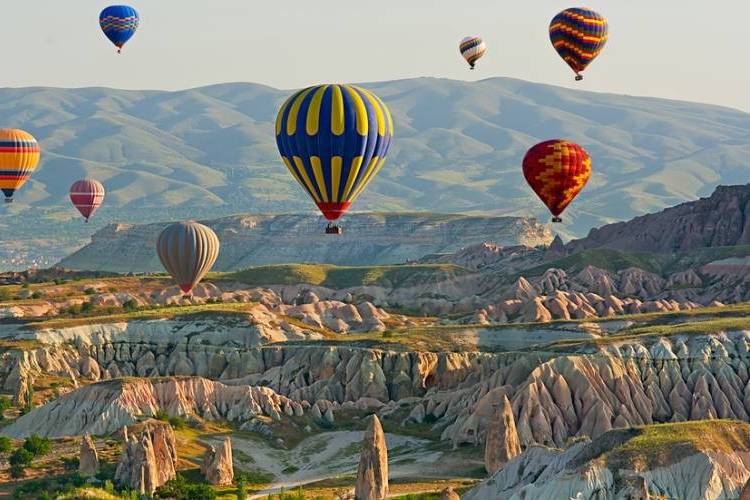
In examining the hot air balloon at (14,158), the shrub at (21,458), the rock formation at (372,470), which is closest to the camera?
the rock formation at (372,470)

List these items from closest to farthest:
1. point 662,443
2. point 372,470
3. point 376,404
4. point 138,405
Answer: point 662,443, point 372,470, point 138,405, point 376,404

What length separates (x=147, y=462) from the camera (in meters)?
104

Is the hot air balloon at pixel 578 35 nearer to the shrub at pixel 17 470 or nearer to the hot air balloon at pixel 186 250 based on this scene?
the hot air balloon at pixel 186 250

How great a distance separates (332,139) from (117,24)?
261 feet

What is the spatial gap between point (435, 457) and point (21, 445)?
1166 inches

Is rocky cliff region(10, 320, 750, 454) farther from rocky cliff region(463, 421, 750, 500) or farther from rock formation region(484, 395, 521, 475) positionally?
rocky cliff region(463, 421, 750, 500)

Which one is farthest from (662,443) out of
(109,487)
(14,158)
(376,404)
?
(14,158)

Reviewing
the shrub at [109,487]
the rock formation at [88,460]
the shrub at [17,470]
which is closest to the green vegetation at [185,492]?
the shrub at [109,487]

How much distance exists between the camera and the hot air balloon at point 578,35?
544ft

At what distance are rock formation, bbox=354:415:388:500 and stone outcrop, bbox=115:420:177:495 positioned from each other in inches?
545

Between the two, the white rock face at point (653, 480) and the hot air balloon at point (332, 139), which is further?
the hot air balloon at point (332, 139)

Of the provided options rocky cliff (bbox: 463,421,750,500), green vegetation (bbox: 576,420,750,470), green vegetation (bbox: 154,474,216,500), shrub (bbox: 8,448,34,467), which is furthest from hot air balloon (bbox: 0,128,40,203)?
green vegetation (bbox: 576,420,750,470)

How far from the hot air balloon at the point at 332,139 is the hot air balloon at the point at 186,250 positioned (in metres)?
45.9

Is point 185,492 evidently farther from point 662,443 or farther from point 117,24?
point 117,24
